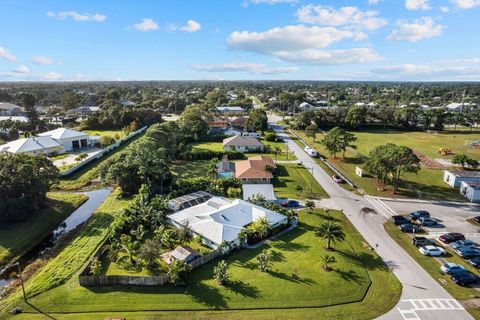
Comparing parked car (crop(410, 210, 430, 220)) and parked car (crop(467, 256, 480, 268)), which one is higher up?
parked car (crop(410, 210, 430, 220))

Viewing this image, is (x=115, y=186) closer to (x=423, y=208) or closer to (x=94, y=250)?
(x=94, y=250)

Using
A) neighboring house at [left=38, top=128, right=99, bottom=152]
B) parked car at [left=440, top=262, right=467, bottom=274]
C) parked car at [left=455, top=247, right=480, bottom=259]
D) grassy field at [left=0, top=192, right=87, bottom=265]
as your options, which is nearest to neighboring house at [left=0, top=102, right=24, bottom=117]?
neighboring house at [left=38, top=128, right=99, bottom=152]

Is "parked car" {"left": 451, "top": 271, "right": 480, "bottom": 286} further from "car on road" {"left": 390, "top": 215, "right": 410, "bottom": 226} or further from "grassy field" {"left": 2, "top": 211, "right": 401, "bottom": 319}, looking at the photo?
"car on road" {"left": 390, "top": 215, "right": 410, "bottom": 226}

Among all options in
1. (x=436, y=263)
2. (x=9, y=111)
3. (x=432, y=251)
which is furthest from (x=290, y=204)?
(x=9, y=111)

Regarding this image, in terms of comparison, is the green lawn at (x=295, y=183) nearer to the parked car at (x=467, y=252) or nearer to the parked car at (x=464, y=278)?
the parked car at (x=467, y=252)

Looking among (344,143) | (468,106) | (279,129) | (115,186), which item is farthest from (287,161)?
(468,106)

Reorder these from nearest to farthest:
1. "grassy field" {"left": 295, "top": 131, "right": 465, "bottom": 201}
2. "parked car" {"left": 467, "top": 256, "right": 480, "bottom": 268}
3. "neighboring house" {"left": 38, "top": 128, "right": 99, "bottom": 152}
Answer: "parked car" {"left": 467, "top": 256, "right": 480, "bottom": 268}
"grassy field" {"left": 295, "top": 131, "right": 465, "bottom": 201}
"neighboring house" {"left": 38, "top": 128, "right": 99, "bottom": 152}

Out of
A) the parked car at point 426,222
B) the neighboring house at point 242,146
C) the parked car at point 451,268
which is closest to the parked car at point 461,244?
the parked car at point 451,268
